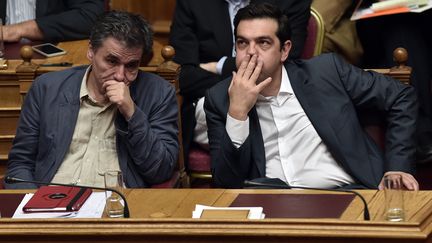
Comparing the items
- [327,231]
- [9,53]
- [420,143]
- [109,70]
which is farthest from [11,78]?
[327,231]

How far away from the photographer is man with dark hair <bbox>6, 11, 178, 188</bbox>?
325 centimetres

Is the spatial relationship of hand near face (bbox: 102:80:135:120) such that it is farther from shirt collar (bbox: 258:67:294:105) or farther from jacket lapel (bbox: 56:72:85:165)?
shirt collar (bbox: 258:67:294:105)

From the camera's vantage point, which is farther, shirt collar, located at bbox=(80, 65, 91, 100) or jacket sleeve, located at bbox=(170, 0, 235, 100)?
jacket sleeve, located at bbox=(170, 0, 235, 100)

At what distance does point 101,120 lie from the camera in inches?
131

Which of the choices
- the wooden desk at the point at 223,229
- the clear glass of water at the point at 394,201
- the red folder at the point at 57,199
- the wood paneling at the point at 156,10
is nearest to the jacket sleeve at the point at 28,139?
the red folder at the point at 57,199

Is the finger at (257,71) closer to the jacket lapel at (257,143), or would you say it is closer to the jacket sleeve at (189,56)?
the jacket lapel at (257,143)

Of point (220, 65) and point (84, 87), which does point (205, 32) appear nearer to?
Result: point (220, 65)

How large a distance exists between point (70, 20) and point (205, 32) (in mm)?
570

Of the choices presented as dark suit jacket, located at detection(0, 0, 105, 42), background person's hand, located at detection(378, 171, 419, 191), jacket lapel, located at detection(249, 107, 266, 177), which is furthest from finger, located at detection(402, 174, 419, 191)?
dark suit jacket, located at detection(0, 0, 105, 42)

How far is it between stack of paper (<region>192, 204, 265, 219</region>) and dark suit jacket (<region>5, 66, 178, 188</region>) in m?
0.69

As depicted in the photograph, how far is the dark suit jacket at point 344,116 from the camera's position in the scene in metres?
3.27

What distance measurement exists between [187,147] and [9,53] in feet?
2.53

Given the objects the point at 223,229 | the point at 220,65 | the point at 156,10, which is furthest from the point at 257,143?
the point at 156,10

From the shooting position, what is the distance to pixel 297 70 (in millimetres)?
3379
